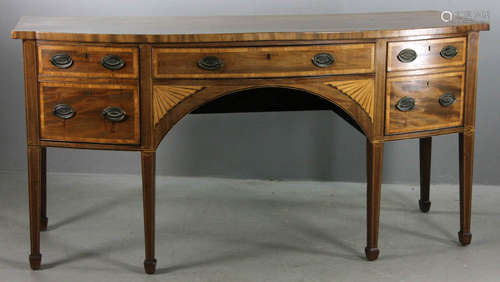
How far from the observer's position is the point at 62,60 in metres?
2.89

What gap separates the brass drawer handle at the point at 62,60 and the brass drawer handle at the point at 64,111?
15 centimetres

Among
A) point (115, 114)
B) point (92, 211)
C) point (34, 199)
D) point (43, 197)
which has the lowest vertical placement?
point (92, 211)

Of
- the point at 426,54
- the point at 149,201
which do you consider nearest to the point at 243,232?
the point at 149,201

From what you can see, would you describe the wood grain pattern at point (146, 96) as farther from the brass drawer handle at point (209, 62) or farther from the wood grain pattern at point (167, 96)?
the brass drawer handle at point (209, 62)

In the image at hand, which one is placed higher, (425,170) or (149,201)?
(149,201)

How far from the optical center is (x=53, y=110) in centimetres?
294

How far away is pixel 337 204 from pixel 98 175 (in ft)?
4.36

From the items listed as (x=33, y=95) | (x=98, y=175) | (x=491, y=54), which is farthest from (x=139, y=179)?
(x=491, y=54)

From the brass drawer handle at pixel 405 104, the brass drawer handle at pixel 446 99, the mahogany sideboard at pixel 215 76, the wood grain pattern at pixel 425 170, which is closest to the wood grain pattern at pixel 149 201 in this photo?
the mahogany sideboard at pixel 215 76

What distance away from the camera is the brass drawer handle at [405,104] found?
3066mm

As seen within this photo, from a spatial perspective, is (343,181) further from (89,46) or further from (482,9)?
(89,46)

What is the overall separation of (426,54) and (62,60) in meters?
1.38

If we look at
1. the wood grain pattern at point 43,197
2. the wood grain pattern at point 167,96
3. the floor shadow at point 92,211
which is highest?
the wood grain pattern at point 167,96

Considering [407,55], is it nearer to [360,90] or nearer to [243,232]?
[360,90]
